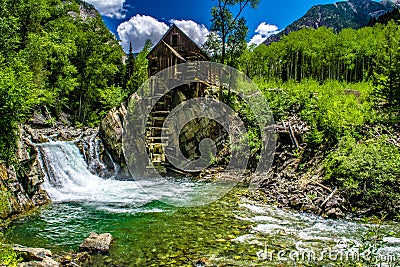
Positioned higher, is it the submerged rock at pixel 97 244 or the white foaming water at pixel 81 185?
the white foaming water at pixel 81 185

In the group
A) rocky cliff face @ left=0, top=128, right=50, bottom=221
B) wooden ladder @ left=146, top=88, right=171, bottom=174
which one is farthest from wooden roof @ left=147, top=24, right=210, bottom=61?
rocky cliff face @ left=0, top=128, right=50, bottom=221

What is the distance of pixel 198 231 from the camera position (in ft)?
28.8

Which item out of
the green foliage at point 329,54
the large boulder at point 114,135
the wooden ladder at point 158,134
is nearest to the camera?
the large boulder at point 114,135

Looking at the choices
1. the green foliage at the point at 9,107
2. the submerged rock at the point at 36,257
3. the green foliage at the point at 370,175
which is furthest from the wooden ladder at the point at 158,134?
the submerged rock at the point at 36,257

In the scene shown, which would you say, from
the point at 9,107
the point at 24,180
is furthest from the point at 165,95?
the point at 9,107

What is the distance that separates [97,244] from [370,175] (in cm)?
848

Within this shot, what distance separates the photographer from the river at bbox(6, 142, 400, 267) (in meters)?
6.96

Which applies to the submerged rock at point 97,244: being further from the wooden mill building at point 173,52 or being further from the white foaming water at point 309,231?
the wooden mill building at point 173,52

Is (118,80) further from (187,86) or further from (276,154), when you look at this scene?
(276,154)

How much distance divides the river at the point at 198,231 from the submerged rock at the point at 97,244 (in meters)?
0.20

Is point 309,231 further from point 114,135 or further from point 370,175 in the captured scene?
point 114,135

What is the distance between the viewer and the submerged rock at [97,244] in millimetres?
7481

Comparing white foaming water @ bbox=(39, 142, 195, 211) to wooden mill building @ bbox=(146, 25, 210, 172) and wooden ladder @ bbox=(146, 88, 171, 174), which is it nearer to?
wooden ladder @ bbox=(146, 88, 171, 174)

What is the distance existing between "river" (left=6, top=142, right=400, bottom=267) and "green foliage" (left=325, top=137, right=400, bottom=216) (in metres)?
1.04
